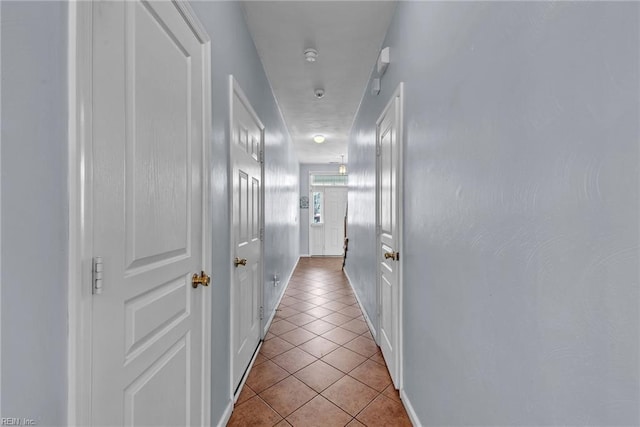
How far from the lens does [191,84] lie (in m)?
1.26

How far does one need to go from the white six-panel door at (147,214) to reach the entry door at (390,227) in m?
1.21

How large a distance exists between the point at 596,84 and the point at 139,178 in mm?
1157

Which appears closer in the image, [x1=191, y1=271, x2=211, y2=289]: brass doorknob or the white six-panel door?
the white six-panel door

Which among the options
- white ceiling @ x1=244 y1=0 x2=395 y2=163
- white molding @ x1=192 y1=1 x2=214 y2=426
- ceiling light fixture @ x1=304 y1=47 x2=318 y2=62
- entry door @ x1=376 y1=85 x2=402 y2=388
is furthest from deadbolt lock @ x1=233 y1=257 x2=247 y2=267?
ceiling light fixture @ x1=304 y1=47 x2=318 y2=62

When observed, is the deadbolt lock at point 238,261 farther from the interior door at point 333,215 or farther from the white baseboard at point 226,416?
the interior door at point 333,215

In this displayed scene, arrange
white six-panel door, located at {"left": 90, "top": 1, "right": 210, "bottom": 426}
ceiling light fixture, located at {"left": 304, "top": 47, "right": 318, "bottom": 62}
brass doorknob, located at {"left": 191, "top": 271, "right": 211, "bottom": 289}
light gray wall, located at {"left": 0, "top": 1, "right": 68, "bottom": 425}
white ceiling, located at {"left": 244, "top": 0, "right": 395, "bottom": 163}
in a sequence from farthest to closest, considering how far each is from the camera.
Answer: ceiling light fixture, located at {"left": 304, "top": 47, "right": 318, "bottom": 62} → white ceiling, located at {"left": 244, "top": 0, "right": 395, "bottom": 163} → brass doorknob, located at {"left": 191, "top": 271, "right": 211, "bottom": 289} → white six-panel door, located at {"left": 90, "top": 1, "right": 210, "bottom": 426} → light gray wall, located at {"left": 0, "top": 1, "right": 68, "bottom": 425}

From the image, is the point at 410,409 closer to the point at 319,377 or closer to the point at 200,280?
the point at 319,377

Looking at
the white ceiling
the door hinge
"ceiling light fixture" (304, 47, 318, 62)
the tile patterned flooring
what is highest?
the white ceiling

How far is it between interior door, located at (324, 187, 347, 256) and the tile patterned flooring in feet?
14.5

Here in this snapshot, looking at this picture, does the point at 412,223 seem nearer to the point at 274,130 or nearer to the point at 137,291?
the point at 137,291

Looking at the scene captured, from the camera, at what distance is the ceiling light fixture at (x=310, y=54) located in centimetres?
253

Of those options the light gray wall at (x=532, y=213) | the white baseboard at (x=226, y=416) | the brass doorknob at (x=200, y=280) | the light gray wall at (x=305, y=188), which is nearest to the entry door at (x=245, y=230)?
the white baseboard at (x=226, y=416)

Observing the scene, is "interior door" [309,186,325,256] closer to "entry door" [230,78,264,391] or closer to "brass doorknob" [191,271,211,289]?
"entry door" [230,78,264,391]

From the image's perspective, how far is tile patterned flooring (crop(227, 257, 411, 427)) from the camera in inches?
69.9
